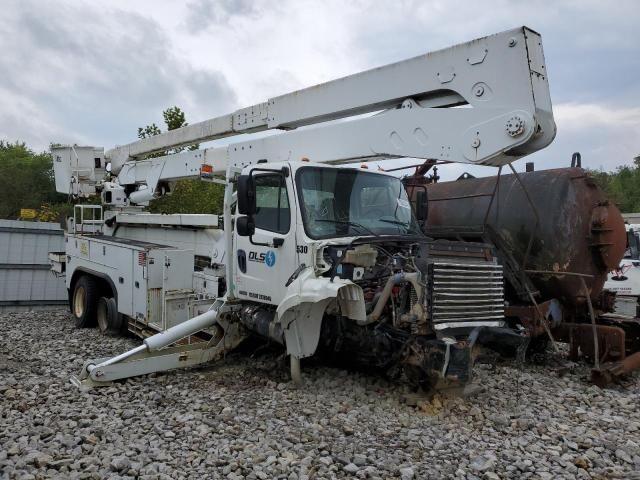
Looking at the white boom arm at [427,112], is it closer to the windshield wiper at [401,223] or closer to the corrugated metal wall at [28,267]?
the windshield wiper at [401,223]

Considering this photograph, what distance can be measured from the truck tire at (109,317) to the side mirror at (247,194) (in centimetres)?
381

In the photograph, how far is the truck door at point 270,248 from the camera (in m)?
5.88

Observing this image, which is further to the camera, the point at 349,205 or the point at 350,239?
the point at 349,205

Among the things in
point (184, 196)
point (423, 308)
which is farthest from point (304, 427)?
point (184, 196)

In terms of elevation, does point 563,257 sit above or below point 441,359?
above

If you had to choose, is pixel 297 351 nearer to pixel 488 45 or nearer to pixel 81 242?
pixel 488 45

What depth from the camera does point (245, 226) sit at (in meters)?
5.99

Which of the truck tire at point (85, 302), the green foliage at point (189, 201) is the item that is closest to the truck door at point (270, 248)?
the truck tire at point (85, 302)

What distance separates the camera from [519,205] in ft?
24.9

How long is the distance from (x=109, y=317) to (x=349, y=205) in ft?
15.4

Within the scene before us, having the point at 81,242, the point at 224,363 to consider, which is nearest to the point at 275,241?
the point at 224,363

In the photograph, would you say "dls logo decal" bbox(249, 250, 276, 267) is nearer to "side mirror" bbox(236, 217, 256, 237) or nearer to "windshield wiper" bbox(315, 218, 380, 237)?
"side mirror" bbox(236, 217, 256, 237)

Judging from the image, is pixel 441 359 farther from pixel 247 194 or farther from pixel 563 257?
pixel 563 257

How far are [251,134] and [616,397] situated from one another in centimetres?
527
